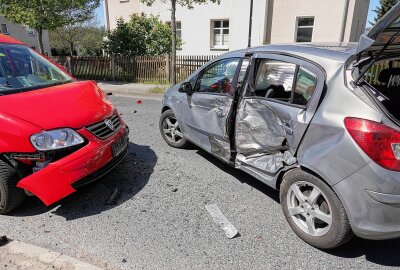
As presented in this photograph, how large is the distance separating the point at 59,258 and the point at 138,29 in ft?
47.8

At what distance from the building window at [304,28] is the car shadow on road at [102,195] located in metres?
15.2

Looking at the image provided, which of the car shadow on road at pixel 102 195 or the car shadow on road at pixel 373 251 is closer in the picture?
the car shadow on road at pixel 373 251

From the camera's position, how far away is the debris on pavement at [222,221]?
9.70ft

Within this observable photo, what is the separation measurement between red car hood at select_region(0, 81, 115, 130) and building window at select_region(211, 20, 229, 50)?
15826 mm

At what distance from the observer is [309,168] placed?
2.61 metres

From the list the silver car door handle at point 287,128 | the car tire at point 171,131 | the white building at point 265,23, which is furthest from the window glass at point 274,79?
the white building at point 265,23

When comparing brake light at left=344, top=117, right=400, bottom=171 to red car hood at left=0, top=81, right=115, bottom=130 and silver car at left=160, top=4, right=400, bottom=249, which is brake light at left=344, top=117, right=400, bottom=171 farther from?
red car hood at left=0, top=81, right=115, bottom=130

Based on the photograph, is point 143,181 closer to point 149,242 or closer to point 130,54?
point 149,242

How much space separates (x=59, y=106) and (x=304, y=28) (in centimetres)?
1650

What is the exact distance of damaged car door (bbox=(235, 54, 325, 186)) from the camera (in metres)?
2.76

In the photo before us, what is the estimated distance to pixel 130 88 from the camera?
1268cm

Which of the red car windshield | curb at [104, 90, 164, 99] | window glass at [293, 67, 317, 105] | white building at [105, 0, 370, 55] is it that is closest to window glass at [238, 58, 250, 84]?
window glass at [293, 67, 317, 105]

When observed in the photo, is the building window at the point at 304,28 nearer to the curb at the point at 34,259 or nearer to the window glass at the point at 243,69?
the window glass at the point at 243,69

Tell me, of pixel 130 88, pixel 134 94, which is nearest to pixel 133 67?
pixel 130 88
